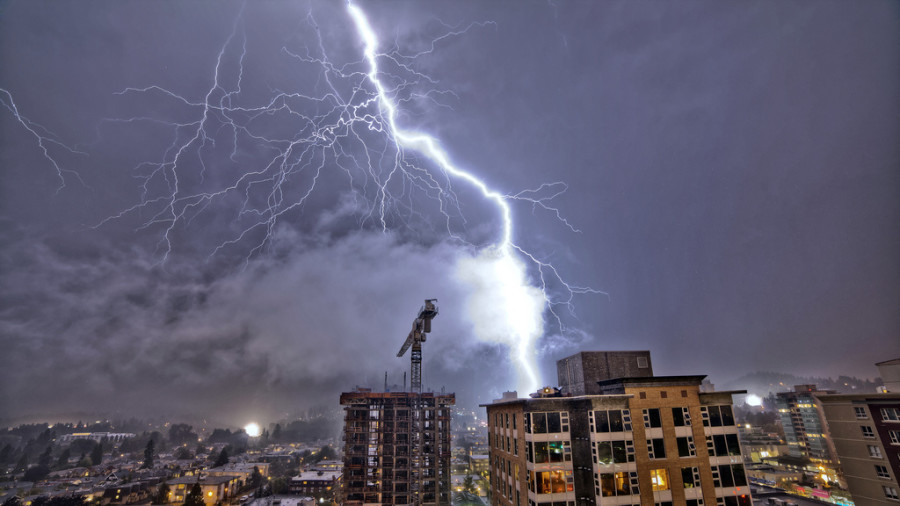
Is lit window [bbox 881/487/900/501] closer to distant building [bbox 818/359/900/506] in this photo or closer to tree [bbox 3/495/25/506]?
distant building [bbox 818/359/900/506]

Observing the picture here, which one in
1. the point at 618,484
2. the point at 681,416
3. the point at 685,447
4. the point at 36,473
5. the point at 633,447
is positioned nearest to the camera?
the point at 618,484

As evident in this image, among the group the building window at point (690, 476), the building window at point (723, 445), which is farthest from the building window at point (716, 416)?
the building window at point (690, 476)

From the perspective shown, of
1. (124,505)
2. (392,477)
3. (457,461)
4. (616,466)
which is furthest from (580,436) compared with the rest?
(457,461)

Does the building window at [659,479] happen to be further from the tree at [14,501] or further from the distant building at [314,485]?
the tree at [14,501]

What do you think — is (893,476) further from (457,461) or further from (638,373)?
(457,461)

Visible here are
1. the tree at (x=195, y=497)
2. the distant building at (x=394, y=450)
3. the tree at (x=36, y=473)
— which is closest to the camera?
the distant building at (x=394, y=450)

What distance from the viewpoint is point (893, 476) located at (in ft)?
95.0

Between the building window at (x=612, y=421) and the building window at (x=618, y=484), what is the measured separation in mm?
2670

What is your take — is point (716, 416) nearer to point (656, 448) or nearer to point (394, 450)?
point (656, 448)

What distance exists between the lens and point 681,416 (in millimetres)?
25000

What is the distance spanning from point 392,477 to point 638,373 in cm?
4058

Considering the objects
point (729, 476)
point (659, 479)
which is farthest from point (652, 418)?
point (729, 476)

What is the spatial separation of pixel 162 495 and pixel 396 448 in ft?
162

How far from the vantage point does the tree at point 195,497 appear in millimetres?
60312
